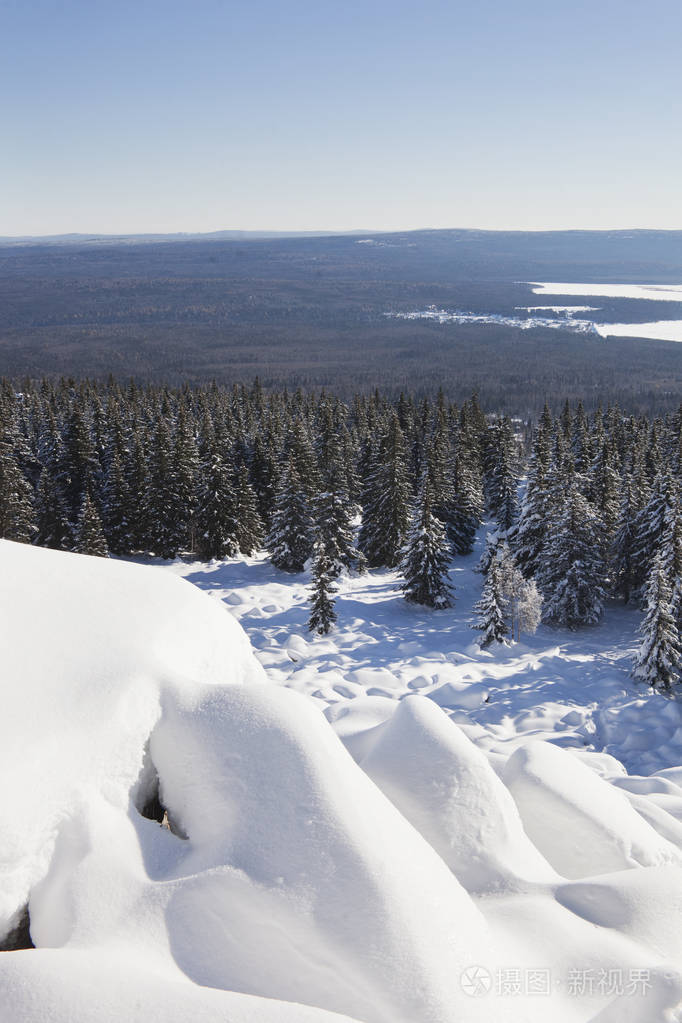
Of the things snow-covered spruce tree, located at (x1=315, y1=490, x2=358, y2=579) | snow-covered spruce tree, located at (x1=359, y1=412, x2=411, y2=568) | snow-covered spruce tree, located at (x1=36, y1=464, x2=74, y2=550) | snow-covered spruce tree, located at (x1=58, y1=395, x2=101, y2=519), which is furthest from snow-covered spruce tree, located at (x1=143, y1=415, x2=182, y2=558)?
snow-covered spruce tree, located at (x1=359, y1=412, x2=411, y2=568)

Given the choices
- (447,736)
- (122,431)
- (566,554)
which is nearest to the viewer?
(447,736)

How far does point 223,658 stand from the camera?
745cm

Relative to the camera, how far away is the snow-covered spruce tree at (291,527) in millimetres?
45125

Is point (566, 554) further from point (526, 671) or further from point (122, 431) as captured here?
point (122, 431)

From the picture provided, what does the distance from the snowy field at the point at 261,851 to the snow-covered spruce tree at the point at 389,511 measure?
131 feet

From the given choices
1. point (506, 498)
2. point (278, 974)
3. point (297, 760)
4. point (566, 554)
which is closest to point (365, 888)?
point (278, 974)

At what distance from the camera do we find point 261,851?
520 centimetres

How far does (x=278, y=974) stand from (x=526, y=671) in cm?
2581

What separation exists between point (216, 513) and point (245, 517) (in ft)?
11.5

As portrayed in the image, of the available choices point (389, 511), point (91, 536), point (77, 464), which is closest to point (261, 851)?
point (91, 536)

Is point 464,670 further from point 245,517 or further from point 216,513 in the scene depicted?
point 245,517

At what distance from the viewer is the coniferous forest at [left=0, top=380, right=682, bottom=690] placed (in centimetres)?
3525

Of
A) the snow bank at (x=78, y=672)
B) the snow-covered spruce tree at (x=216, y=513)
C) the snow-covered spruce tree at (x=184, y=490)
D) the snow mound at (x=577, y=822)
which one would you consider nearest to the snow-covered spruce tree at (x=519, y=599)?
the snow-covered spruce tree at (x=216, y=513)

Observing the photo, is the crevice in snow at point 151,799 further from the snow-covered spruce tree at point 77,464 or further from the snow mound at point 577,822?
the snow-covered spruce tree at point 77,464
